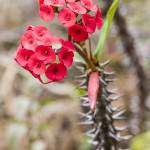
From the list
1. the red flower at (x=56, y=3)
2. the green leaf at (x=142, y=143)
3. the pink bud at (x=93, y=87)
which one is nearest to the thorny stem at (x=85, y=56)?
the pink bud at (x=93, y=87)

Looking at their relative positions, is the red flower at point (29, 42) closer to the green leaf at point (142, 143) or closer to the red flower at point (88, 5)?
the red flower at point (88, 5)

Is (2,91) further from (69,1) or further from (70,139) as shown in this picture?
(69,1)

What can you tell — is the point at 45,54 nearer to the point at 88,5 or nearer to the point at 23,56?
the point at 23,56

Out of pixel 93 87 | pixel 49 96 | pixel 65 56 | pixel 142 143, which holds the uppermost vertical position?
pixel 65 56

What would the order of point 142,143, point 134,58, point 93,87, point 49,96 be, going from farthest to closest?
point 49,96 → point 134,58 → point 142,143 → point 93,87

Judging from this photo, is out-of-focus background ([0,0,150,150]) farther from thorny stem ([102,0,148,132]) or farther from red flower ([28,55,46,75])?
red flower ([28,55,46,75])

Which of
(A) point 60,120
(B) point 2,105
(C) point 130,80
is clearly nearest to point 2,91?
(B) point 2,105

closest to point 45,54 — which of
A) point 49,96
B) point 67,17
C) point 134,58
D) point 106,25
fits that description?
point 67,17

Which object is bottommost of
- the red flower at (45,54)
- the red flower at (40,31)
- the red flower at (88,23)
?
the red flower at (45,54)
